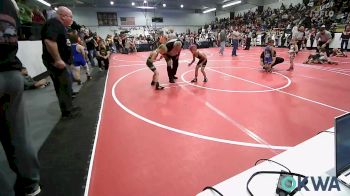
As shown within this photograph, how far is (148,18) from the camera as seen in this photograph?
30.7 meters

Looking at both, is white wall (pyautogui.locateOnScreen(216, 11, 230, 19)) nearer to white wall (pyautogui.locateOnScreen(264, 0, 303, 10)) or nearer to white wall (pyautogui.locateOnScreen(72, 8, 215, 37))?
white wall (pyautogui.locateOnScreen(72, 8, 215, 37))

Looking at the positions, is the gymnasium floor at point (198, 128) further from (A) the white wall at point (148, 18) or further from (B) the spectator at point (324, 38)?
(A) the white wall at point (148, 18)

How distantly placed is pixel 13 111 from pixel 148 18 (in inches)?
1227

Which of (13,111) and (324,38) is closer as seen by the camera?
(13,111)

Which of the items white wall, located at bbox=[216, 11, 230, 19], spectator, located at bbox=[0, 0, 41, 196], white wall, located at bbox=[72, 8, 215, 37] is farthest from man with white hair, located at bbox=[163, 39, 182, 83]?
white wall, located at bbox=[216, 11, 230, 19]

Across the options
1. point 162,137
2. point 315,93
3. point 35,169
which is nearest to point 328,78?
point 315,93

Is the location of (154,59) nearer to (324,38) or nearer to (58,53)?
(58,53)

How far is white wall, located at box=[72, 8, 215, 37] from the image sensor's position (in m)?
27.2

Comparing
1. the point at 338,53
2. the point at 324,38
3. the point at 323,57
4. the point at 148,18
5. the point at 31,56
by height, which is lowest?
the point at 323,57

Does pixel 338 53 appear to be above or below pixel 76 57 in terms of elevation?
below

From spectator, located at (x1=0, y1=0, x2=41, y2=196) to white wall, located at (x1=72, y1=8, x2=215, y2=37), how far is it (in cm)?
2870

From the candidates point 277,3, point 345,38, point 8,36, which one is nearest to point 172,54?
point 8,36

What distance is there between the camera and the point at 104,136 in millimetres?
3336

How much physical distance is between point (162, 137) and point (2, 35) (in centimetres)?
220
